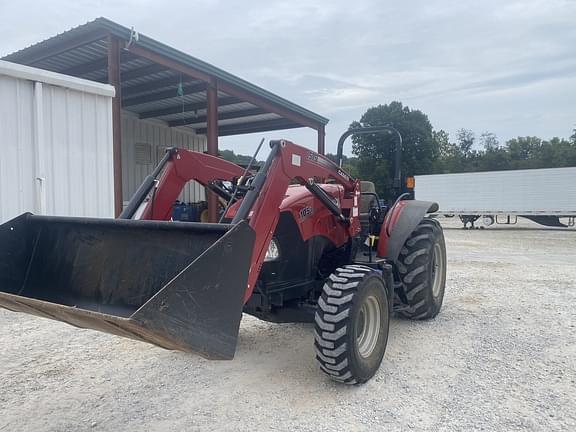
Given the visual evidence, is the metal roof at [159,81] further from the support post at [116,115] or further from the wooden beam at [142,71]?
the support post at [116,115]

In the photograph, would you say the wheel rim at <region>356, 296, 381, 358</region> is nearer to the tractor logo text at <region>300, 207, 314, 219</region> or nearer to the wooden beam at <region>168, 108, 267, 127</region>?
the tractor logo text at <region>300, 207, 314, 219</region>

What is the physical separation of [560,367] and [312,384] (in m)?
2.17

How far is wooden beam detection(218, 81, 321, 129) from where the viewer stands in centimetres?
1142

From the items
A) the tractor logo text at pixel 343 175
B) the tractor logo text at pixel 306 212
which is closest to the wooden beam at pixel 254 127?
the tractor logo text at pixel 343 175

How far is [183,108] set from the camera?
13.7m

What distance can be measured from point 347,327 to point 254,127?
45.6ft

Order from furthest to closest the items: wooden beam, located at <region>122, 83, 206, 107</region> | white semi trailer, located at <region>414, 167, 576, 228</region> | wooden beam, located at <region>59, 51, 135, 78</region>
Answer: white semi trailer, located at <region>414, 167, 576, 228</region>
wooden beam, located at <region>122, 83, 206, 107</region>
wooden beam, located at <region>59, 51, 135, 78</region>

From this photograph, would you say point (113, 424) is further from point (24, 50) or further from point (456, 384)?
point (24, 50)

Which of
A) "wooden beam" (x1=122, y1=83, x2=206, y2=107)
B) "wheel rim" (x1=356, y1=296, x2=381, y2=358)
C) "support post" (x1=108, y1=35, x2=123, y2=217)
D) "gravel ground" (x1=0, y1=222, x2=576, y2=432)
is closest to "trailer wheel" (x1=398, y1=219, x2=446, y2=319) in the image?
"gravel ground" (x1=0, y1=222, x2=576, y2=432)

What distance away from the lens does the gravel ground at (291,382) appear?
315cm

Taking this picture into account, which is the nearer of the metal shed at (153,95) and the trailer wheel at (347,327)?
the trailer wheel at (347,327)

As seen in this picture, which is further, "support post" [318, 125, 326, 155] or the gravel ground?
"support post" [318, 125, 326, 155]

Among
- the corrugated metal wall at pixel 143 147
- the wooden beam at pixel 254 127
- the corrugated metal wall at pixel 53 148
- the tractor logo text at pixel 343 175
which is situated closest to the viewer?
the tractor logo text at pixel 343 175

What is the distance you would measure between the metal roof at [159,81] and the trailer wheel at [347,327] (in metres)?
6.81
